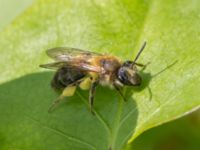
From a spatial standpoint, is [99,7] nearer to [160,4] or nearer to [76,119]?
[160,4]

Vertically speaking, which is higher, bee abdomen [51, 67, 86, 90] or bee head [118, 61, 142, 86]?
bee abdomen [51, 67, 86, 90]

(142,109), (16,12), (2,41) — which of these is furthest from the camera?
(16,12)

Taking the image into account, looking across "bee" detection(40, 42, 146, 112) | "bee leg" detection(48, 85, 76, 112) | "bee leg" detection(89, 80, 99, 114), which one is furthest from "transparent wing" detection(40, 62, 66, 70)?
"bee leg" detection(89, 80, 99, 114)

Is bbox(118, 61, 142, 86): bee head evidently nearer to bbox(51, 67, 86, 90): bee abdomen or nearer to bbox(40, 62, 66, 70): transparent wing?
bbox(51, 67, 86, 90): bee abdomen

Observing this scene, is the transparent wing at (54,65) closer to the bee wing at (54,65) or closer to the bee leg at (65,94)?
the bee wing at (54,65)

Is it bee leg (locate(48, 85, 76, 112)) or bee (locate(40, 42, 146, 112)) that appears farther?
bee (locate(40, 42, 146, 112))

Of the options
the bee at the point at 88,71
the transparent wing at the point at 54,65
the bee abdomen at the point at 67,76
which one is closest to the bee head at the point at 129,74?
the bee at the point at 88,71

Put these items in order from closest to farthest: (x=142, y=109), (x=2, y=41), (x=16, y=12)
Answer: (x=142, y=109) < (x=2, y=41) < (x=16, y=12)

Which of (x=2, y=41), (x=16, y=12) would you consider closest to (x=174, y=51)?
(x=2, y=41)
